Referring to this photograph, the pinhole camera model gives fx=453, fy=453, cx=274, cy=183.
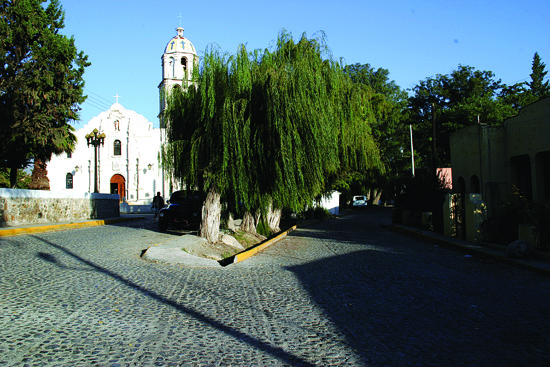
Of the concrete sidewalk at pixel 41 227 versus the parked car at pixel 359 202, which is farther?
the parked car at pixel 359 202

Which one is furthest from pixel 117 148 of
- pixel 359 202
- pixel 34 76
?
pixel 34 76

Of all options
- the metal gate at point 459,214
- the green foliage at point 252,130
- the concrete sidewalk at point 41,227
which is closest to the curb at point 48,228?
the concrete sidewalk at point 41,227

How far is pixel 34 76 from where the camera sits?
22547 mm

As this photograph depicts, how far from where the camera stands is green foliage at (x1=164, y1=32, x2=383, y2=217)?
12031mm

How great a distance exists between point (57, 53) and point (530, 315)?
24.0 m

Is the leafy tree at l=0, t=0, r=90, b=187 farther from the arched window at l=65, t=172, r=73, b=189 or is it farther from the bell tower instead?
the arched window at l=65, t=172, r=73, b=189

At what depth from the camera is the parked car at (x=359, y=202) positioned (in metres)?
57.4

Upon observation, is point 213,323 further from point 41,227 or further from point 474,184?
point 474,184

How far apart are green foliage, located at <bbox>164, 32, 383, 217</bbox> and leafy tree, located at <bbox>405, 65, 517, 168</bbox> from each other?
98.8 feet

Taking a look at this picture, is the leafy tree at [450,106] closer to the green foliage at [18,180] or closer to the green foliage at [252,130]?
the green foliage at [252,130]

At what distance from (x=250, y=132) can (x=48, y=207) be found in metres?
14.2

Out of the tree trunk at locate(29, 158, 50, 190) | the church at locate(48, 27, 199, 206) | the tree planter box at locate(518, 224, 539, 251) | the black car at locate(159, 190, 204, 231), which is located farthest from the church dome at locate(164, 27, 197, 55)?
the tree planter box at locate(518, 224, 539, 251)

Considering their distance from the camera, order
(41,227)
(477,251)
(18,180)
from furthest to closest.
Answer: (18,180) < (41,227) < (477,251)

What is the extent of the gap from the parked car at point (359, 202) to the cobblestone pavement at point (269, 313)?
1848 inches
